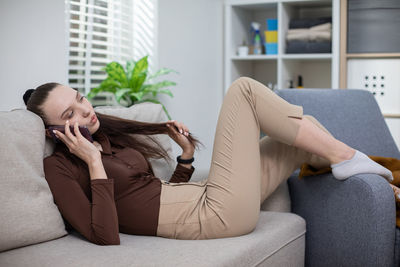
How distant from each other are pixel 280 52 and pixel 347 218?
7.14ft

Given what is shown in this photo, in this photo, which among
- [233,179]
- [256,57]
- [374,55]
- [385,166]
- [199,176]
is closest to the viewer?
[233,179]

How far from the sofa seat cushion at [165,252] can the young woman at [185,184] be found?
57mm

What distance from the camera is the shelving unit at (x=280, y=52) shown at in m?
3.88

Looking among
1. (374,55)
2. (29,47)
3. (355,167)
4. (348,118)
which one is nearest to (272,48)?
(374,55)

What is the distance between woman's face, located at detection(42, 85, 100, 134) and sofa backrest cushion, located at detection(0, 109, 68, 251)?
72 mm

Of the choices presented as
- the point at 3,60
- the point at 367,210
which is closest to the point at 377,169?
the point at 367,210

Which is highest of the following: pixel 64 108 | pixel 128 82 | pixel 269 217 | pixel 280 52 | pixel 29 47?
pixel 280 52

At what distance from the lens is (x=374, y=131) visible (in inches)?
100

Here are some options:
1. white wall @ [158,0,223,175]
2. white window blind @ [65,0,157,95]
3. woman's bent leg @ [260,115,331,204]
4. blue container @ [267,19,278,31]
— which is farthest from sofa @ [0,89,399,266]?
blue container @ [267,19,278,31]

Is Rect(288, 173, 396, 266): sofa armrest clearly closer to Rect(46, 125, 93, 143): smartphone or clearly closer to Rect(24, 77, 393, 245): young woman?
Rect(24, 77, 393, 245): young woman

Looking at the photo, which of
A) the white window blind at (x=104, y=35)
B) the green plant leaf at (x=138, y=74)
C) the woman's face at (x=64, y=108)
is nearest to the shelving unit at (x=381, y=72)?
the white window blind at (x=104, y=35)

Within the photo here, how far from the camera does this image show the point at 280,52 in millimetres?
3947

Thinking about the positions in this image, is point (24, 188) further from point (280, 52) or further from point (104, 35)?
point (280, 52)

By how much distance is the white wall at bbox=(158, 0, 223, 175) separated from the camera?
11.6 ft
